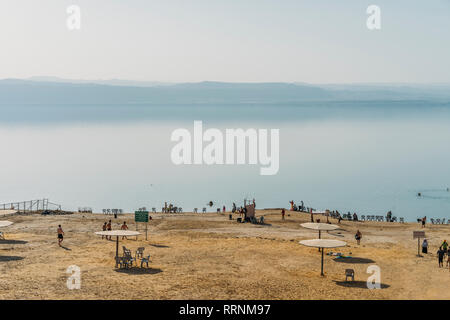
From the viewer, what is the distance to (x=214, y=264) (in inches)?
1363

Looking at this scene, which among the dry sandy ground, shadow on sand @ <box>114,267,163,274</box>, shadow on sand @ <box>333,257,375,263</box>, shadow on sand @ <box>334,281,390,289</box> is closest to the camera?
the dry sandy ground

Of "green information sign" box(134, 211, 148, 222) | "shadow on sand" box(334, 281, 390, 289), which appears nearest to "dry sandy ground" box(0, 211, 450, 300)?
"shadow on sand" box(334, 281, 390, 289)

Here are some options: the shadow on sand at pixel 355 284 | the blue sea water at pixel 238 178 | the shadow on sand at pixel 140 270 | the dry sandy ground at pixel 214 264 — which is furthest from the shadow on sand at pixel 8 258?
the blue sea water at pixel 238 178

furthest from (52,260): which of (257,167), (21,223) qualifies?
(257,167)

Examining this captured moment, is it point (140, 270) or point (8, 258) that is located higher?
point (8, 258)

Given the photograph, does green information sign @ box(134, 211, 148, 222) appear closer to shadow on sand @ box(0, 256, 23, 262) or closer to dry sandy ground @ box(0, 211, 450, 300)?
dry sandy ground @ box(0, 211, 450, 300)

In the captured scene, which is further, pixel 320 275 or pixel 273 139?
pixel 273 139

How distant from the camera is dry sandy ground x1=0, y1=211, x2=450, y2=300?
2878 centimetres

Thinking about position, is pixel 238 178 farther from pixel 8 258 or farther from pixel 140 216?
pixel 8 258

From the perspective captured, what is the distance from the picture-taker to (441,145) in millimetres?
171875

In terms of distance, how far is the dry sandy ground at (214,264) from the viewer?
28.8 m

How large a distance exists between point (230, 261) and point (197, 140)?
6107 inches

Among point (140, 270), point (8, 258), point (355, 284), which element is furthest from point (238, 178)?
point (355, 284)
